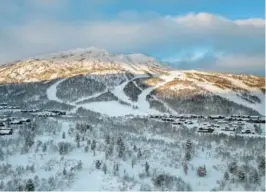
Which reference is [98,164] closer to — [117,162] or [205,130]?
[117,162]

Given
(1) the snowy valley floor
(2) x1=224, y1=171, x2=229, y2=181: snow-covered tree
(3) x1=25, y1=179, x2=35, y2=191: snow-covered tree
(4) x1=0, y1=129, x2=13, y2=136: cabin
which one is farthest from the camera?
(4) x1=0, y1=129, x2=13, y2=136: cabin

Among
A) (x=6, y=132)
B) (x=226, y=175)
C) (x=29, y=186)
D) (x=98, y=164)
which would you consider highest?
A: (x=6, y=132)

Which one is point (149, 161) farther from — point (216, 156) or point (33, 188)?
point (33, 188)

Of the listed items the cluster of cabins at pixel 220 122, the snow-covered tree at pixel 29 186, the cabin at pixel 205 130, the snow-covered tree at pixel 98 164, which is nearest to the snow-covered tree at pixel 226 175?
the snow-covered tree at pixel 98 164

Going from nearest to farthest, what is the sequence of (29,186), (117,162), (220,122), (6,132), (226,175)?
(29,186) < (226,175) < (117,162) < (6,132) < (220,122)

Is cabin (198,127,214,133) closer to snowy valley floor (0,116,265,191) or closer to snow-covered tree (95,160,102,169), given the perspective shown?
snowy valley floor (0,116,265,191)

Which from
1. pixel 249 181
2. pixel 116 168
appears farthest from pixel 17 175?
pixel 249 181

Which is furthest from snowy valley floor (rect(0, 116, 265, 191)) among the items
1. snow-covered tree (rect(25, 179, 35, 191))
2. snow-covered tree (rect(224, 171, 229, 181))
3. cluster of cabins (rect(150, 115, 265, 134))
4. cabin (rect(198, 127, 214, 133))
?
cluster of cabins (rect(150, 115, 265, 134))

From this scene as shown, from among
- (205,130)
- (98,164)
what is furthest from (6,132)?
(205,130)

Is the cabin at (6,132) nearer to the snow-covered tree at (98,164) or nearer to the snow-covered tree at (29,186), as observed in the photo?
the snow-covered tree at (98,164)

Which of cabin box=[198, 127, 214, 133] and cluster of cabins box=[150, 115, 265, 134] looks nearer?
cabin box=[198, 127, 214, 133]

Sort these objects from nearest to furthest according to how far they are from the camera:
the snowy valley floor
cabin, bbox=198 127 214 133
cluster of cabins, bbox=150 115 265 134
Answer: the snowy valley floor < cabin, bbox=198 127 214 133 < cluster of cabins, bbox=150 115 265 134
